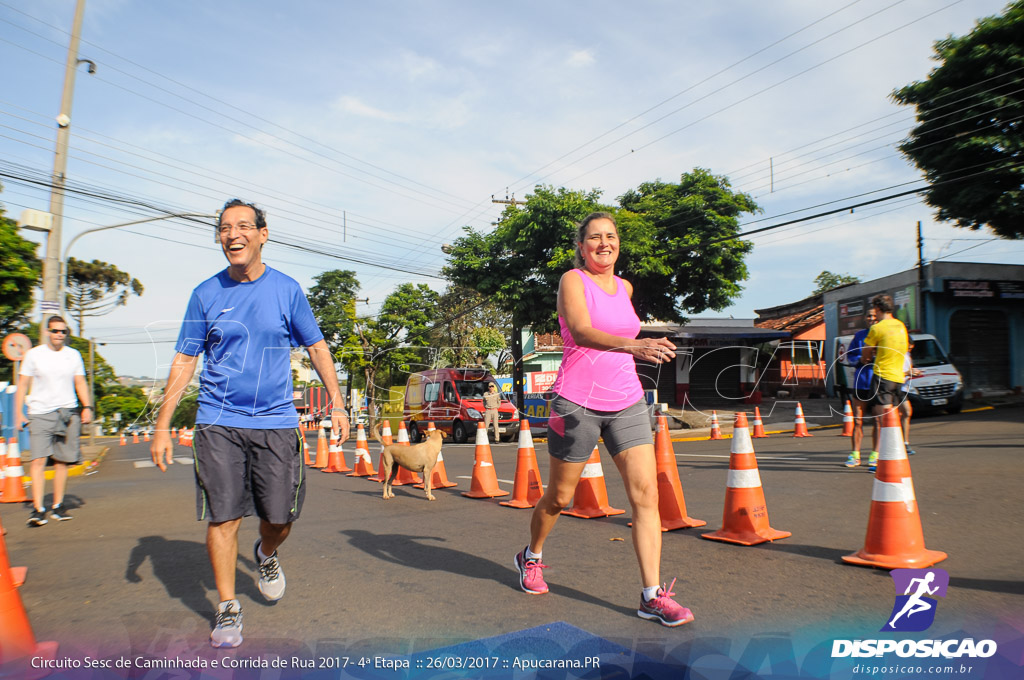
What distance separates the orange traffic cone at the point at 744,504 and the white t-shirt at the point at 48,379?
6.23m

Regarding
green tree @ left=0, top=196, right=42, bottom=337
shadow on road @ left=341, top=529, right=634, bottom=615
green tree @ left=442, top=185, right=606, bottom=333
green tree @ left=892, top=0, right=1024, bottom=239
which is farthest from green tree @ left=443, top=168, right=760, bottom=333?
shadow on road @ left=341, top=529, right=634, bottom=615

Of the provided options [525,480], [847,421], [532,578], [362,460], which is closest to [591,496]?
[525,480]

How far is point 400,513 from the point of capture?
7.07m

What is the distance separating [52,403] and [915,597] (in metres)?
7.42

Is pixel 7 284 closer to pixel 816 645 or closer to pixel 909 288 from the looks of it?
pixel 816 645

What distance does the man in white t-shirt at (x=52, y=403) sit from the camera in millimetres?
6785

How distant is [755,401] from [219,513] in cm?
1245

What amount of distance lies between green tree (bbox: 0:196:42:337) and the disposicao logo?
19.4 m

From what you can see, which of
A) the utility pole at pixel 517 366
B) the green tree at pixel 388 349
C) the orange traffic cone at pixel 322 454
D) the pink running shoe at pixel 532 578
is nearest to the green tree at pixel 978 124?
the utility pole at pixel 517 366

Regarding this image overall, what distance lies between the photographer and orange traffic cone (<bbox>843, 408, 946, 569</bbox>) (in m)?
4.06

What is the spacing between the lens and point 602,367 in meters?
3.55

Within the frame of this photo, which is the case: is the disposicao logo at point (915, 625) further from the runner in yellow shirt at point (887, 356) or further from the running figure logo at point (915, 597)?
the runner in yellow shirt at point (887, 356)

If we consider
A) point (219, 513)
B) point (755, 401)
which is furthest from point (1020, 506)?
point (755, 401)

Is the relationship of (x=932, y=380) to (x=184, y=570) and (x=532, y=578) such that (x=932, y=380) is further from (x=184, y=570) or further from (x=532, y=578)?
(x=184, y=570)
